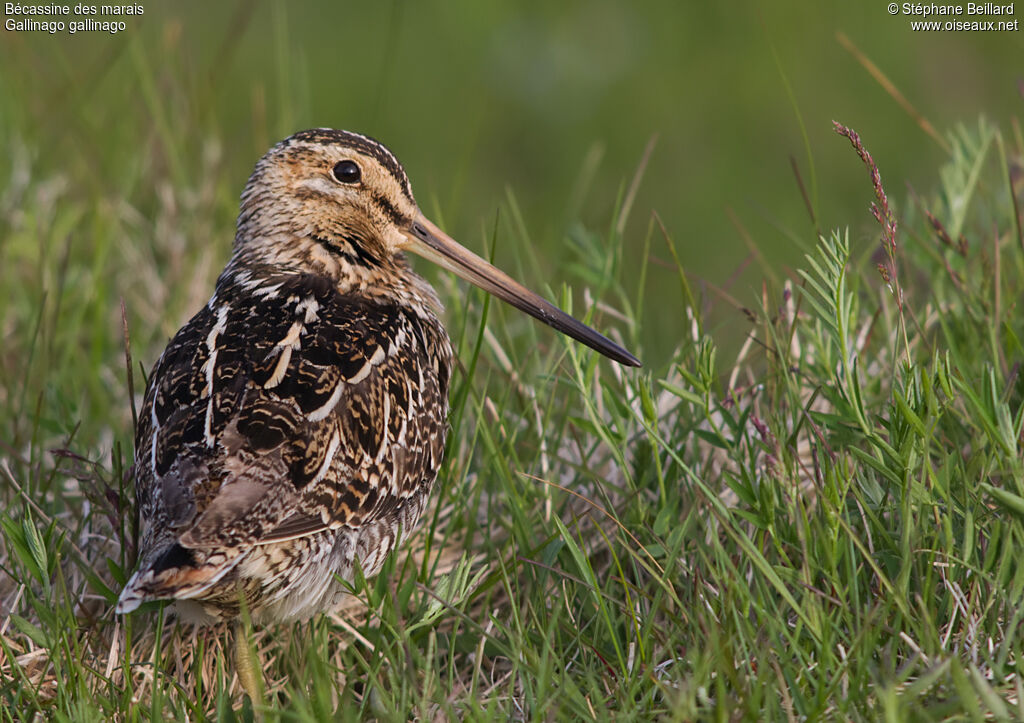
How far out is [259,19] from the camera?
363 inches

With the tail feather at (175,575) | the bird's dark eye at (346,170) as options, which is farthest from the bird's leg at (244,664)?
the bird's dark eye at (346,170)

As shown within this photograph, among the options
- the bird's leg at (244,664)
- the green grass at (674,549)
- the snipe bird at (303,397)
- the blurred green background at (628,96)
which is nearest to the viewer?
the green grass at (674,549)

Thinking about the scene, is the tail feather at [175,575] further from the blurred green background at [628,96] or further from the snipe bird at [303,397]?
the blurred green background at [628,96]

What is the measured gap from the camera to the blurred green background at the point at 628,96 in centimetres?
715

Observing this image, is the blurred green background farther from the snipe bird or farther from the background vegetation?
the snipe bird

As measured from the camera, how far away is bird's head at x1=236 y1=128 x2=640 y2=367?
350cm

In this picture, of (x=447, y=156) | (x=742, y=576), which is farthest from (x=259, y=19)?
(x=742, y=576)

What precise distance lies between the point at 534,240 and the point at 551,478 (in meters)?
3.37

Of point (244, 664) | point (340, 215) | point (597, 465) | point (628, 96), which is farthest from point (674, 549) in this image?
point (628, 96)

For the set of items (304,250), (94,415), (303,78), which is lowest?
(94,415)

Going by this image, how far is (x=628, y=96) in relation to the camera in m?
8.18

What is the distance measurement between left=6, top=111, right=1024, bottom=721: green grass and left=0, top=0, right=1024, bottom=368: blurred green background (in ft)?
9.35

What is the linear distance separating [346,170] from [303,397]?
37.2 inches

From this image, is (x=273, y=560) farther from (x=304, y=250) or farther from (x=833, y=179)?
(x=833, y=179)
